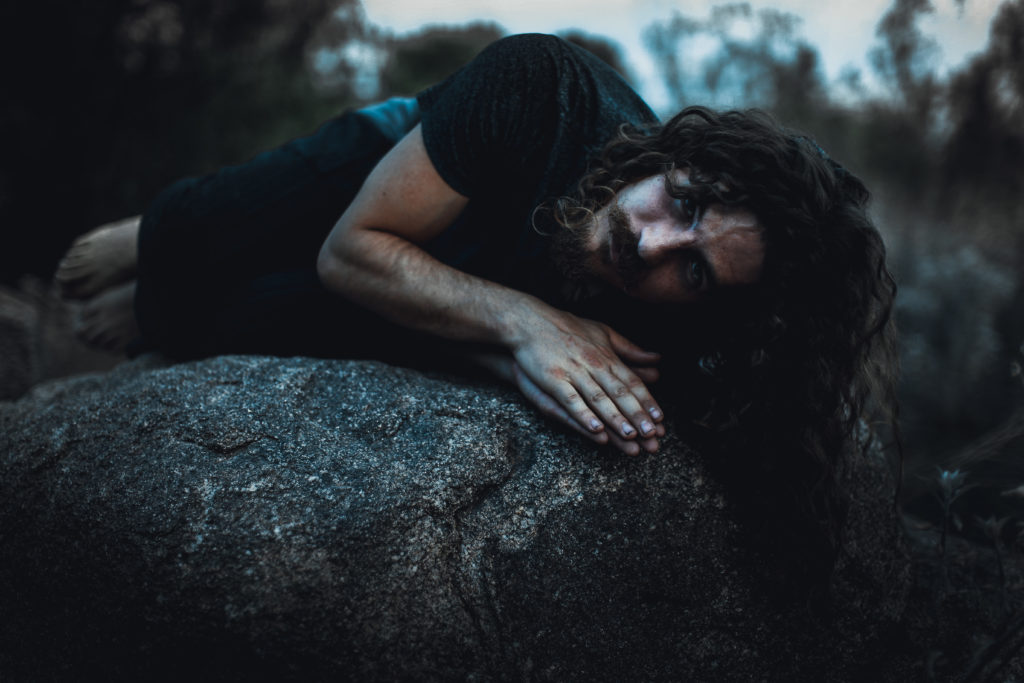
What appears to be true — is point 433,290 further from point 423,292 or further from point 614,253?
point 614,253

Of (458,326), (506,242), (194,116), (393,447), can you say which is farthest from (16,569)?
(194,116)

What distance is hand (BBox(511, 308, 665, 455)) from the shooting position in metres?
1.61

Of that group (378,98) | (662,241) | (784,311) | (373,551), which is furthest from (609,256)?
(378,98)

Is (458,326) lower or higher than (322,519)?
higher

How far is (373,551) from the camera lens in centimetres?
138

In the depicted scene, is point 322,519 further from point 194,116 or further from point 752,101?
point 752,101

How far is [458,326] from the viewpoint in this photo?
191 cm

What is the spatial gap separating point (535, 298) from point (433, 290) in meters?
0.28

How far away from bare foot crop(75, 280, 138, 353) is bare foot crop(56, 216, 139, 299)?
6cm

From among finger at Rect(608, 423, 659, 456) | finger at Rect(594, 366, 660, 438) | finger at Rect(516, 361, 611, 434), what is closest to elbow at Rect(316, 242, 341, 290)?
finger at Rect(516, 361, 611, 434)

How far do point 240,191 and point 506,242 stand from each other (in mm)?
994

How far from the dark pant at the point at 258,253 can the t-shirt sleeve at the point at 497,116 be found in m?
0.56

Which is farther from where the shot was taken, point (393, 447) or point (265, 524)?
point (393, 447)

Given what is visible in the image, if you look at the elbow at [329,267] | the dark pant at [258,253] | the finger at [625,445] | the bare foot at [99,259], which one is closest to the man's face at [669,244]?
the finger at [625,445]
